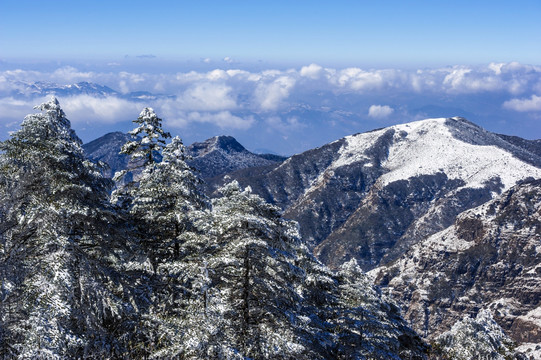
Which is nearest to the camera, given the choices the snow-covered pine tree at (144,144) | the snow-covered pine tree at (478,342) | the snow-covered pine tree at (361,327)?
the snow-covered pine tree at (361,327)

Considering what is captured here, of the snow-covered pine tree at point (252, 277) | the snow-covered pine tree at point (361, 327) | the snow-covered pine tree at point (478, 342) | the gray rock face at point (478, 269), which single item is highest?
the snow-covered pine tree at point (252, 277)

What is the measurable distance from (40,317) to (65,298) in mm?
911

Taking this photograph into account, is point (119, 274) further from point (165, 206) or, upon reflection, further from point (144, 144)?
point (144, 144)

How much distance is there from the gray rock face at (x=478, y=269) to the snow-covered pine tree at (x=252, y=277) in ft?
325

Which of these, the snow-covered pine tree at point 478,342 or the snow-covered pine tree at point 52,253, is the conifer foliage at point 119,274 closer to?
the snow-covered pine tree at point 52,253

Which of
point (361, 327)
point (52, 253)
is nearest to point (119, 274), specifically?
point (52, 253)

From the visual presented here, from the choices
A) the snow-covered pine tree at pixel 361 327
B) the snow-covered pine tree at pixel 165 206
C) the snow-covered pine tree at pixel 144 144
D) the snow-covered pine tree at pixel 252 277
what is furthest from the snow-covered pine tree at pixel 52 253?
the snow-covered pine tree at pixel 361 327

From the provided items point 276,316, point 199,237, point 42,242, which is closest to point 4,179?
point 42,242

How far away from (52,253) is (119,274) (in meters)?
2.69

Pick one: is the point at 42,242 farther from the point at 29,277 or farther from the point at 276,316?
the point at 276,316

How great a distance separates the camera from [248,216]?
11.8 meters

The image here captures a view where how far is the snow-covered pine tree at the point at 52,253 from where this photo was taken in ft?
30.7

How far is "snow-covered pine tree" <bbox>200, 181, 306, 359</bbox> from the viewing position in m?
11.5

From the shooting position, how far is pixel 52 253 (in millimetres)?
10633
